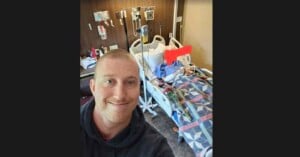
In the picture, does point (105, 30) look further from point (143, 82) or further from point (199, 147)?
point (199, 147)

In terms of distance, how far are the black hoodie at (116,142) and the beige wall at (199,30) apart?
461 mm

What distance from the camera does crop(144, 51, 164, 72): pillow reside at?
1.74 meters

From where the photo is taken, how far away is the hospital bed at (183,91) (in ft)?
4.49

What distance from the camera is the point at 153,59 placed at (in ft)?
5.82

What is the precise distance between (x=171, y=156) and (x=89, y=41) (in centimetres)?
75

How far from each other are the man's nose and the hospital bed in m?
0.71

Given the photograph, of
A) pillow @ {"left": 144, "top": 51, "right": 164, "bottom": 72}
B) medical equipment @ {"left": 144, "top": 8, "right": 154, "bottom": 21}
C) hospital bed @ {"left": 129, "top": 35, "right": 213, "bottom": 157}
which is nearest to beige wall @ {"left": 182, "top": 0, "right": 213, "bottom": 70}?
hospital bed @ {"left": 129, "top": 35, "right": 213, "bottom": 157}

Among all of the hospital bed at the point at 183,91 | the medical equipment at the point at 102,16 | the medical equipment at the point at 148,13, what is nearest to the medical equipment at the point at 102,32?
the medical equipment at the point at 102,16

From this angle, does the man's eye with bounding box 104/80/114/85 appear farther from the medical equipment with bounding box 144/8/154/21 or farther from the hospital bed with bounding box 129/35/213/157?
the medical equipment with bounding box 144/8/154/21

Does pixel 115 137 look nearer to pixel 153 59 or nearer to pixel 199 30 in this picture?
pixel 199 30

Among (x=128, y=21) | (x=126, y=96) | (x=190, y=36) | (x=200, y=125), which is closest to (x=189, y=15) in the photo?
(x=190, y=36)

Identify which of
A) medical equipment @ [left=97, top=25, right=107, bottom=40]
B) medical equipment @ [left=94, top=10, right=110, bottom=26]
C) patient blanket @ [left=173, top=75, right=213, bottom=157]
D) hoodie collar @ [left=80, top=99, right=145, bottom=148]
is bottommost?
patient blanket @ [left=173, top=75, right=213, bottom=157]

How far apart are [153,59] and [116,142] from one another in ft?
3.80

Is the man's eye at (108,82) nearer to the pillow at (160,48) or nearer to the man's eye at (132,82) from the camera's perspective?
the man's eye at (132,82)
